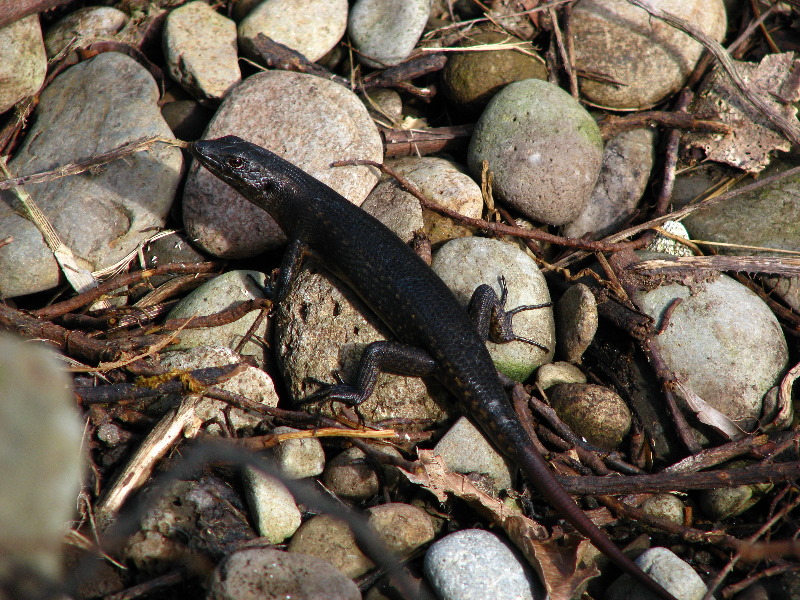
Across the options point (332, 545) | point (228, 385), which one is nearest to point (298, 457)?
point (332, 545)

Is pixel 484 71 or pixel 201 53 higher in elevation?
pixel 201 53

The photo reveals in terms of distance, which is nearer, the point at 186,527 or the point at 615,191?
the point at 186,527

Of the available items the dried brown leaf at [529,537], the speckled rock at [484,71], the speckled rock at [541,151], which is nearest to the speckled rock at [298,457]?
the dried brown leaf at [529,537]

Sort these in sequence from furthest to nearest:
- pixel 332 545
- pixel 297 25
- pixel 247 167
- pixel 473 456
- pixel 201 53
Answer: pixel 297 25 → pixel 201 53 → pixel 247 167 → pixel 473 456 → pixel 332 545

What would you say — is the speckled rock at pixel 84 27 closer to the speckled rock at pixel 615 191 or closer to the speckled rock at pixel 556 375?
the speckled rock at pixel 615 191

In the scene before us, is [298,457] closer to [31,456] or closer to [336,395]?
[336,395]

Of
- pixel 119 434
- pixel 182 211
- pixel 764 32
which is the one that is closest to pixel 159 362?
pixel 119 434
